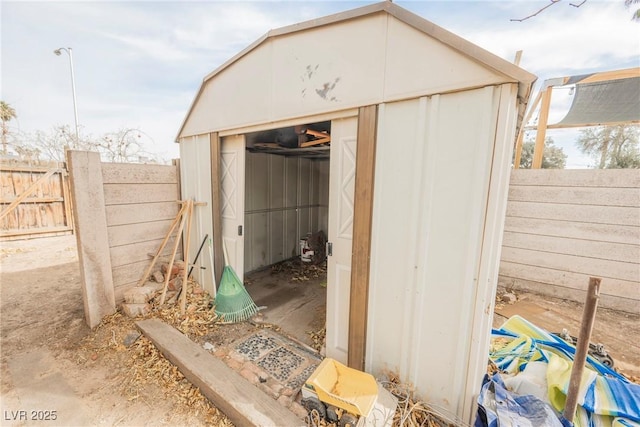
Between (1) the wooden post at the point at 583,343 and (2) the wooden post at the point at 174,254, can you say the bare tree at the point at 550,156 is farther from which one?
(2) the wooden post at the point at 174,254

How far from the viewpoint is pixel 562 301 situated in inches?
142

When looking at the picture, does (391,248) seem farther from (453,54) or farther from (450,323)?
(453,54)

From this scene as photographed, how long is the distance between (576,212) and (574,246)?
504 mm

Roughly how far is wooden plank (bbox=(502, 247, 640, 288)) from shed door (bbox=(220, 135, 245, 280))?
428 centimetres

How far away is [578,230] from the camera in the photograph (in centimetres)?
349

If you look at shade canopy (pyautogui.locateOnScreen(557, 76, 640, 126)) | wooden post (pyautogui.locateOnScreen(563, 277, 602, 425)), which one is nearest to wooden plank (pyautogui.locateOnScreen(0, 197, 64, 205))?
wooden post (pyautogui.locateOnScreen(563, 277, 602, 425))

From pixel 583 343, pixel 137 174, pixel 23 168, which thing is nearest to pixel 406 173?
pixel 583 343

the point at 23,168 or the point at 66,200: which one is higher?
the point at 23,168

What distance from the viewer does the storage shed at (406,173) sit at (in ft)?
4.97

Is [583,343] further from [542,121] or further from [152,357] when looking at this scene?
[542,121]

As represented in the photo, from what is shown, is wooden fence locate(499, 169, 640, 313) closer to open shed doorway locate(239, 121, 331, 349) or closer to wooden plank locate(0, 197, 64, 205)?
open shed doorway locate(239, 121, 331, 349)

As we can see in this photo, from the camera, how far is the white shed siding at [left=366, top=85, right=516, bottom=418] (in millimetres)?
1517

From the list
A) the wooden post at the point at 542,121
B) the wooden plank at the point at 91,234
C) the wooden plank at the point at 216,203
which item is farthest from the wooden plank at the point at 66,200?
the wooden post at the point at 542,121

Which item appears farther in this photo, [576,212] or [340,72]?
[576,212]
